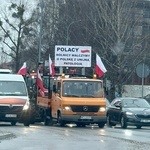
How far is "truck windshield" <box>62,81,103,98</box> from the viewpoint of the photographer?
106 ft

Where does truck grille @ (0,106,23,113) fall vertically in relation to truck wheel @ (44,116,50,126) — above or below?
above

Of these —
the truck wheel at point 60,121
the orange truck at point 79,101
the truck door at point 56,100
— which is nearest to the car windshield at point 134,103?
the orange truck at point 79,101

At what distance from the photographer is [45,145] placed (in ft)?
68.6

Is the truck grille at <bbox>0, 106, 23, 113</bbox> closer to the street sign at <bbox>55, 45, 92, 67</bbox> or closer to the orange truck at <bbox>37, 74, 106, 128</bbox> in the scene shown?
the orange truck at <bbox>37, 74, 106, 128</bbox>

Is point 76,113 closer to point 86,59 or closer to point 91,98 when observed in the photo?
point 91,98

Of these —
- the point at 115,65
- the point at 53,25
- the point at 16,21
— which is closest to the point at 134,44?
the point at 115,65

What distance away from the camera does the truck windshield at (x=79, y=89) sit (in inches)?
1276

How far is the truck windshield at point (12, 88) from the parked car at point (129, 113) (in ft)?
15.2

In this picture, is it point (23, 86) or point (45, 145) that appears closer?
point (45, 145)

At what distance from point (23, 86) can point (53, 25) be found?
37.7 m

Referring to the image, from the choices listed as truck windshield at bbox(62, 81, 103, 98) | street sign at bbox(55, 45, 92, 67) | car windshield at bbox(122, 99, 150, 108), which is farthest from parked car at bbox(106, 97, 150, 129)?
street sign at bbox(55, 45, 92, 67)

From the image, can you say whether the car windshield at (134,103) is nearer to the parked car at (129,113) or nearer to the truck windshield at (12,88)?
the parked car at (129,113)

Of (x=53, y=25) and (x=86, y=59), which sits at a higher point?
(x=53, y=25)

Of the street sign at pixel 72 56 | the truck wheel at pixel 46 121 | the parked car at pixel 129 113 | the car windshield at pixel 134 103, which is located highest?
the street sign at pixel 72 56
